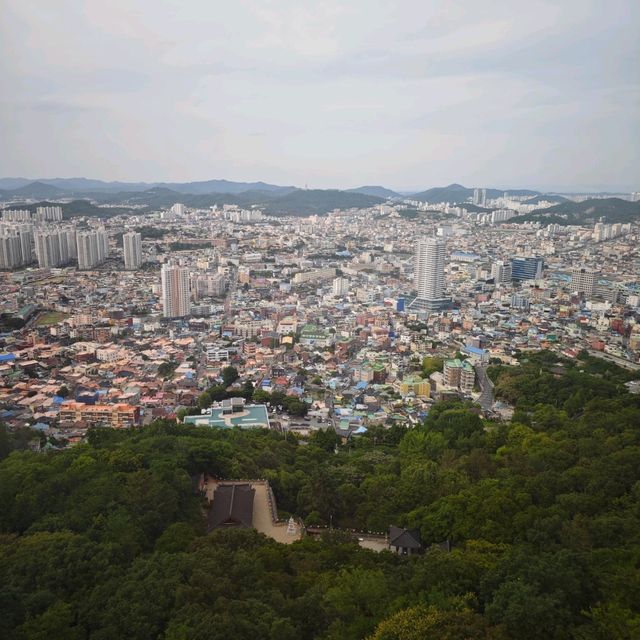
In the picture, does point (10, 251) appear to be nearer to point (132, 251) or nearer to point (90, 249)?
point (90, 249)

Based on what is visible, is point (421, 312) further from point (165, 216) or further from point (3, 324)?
point (165, 216)

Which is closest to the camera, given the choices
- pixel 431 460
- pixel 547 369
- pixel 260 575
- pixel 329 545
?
pixel 260 575

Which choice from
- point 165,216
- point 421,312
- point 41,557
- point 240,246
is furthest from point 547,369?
point 165,216

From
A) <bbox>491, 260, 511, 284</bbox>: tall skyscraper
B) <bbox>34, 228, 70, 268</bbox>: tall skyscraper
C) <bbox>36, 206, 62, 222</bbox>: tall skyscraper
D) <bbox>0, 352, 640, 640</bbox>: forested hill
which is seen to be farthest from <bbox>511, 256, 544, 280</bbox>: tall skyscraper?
<bbox>36, 206, 62, 222</bbox>: tall skyscraper

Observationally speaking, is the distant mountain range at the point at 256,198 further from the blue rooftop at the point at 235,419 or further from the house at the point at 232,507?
the house at the point at 232,507

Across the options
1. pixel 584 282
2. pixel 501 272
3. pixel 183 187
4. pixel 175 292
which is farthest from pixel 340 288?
pixel 183 187

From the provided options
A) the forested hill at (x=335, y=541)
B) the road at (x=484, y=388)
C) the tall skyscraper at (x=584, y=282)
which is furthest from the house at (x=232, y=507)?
the tall skyscraper at (x=584, y=282)

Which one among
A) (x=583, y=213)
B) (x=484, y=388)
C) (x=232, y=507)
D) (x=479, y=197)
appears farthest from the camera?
(x=479, y=197)
